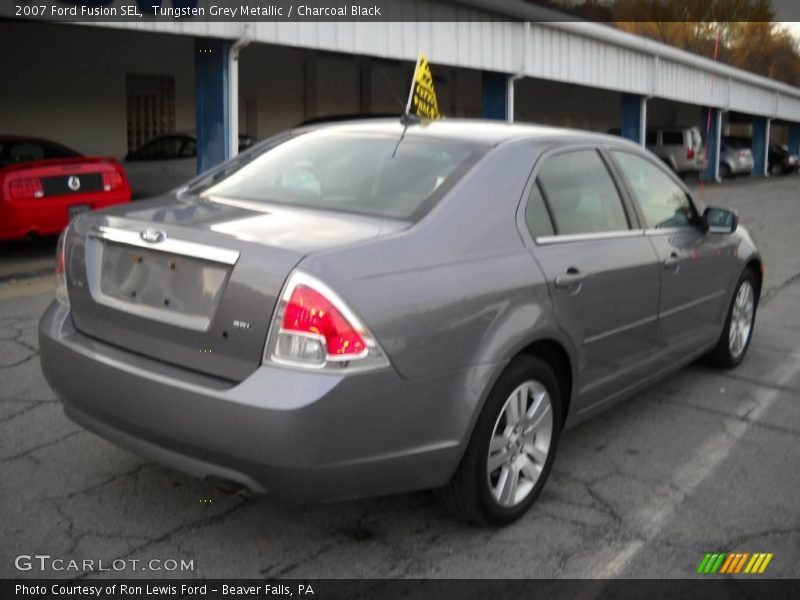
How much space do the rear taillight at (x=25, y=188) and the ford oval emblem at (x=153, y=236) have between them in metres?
6.66

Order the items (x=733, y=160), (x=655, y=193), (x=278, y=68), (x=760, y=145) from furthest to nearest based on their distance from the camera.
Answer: (x=760, y=145) < (x=733, y=160) < (x=278, y=68) < (x=655, y=193)

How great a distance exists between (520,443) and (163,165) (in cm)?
1331

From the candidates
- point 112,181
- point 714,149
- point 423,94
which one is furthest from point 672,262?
point 714,149

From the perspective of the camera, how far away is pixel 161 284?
3.07m

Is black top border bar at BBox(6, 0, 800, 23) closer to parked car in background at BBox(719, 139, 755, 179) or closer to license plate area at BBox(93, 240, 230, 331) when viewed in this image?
license plate area at BBox(93, 240, 230, 331)

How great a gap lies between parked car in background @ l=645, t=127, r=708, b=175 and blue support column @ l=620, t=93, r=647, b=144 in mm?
4538

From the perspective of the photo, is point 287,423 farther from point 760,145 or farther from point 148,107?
point 760,145

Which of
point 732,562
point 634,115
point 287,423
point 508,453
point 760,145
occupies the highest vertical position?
point 634,115

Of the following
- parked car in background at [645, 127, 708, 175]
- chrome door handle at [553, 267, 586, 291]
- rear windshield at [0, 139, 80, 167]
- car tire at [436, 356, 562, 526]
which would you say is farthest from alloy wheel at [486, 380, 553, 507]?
parked car in background at [645, 127, 708, 175]

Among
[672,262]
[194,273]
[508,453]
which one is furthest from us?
[672,262]

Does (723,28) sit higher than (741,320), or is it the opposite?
(723,28)

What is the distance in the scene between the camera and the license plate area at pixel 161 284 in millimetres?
2953

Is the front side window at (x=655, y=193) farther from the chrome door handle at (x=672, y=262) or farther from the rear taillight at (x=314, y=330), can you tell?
the rear taillight at (x=314, y=330)

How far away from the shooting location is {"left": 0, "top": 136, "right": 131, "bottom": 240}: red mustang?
9.02 m
